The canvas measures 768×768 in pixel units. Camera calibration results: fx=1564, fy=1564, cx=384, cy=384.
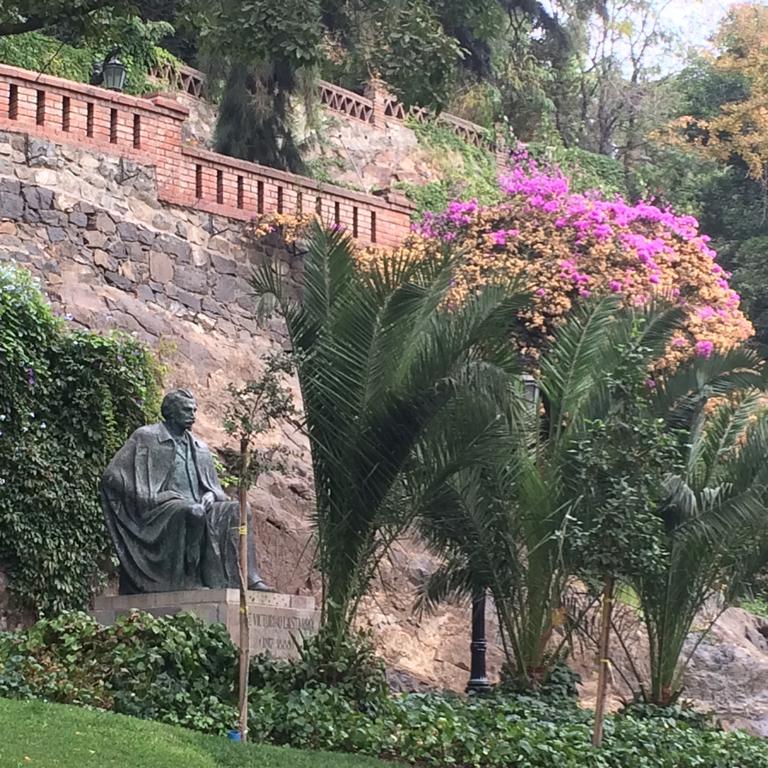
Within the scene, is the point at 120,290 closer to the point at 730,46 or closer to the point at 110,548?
the point at 110,548

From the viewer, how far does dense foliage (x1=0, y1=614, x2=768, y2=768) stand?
9.69m

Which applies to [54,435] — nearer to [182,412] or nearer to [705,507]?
[182,412]

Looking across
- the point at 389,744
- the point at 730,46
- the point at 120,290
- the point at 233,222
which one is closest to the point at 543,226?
the point at 233,222

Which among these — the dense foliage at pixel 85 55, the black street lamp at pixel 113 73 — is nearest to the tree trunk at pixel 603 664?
the black street lamp at pixel 113 73

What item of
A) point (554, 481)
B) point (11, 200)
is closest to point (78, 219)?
point (11, 200)

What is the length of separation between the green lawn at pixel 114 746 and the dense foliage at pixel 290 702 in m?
0.53

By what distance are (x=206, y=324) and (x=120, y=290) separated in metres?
1.10

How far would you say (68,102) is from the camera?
1603 cm

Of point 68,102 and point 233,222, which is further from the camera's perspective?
point 233,222

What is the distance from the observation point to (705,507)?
40.5 feet

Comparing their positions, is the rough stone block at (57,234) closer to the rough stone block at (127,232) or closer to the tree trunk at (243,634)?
the rough stone block at (127,232)

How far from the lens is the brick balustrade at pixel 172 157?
1578 cm

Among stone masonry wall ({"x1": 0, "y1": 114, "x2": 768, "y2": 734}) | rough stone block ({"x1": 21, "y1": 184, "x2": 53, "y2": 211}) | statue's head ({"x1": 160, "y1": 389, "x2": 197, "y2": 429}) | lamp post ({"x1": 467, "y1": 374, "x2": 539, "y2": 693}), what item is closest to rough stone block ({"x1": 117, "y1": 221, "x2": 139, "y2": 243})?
stone masonry wall ({"x1": 0, "y1": 114, "x2": 768, "y2": 734})

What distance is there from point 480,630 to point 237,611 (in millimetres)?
2680
